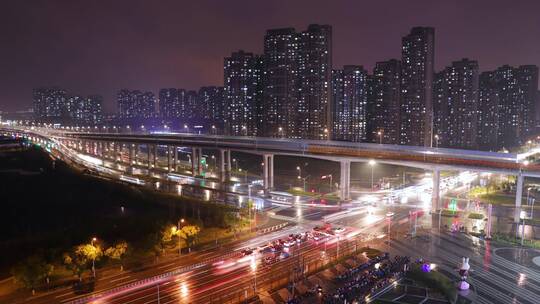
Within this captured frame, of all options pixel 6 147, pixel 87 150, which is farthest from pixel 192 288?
pixel 6 147

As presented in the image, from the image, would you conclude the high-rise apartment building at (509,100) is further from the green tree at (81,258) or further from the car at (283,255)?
the green tree at (81,258)

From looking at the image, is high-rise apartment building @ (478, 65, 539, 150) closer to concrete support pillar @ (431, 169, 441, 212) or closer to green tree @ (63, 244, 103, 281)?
concrete support pillar @ (431, 169, 441, 212)

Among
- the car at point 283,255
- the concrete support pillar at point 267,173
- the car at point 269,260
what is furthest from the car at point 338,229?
the concrete support pillar at point 267,173

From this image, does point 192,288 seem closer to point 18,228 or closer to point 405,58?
point 18,228

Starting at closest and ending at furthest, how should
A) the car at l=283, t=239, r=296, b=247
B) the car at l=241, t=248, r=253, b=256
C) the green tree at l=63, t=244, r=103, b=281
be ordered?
the green tree at l=63, t=244, r=103, b=281 < the car at l=241, t=248, r=253, b=256 < the car at l=283, t=239, r=296, b=247

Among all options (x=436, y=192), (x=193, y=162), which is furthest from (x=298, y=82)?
(x=436, y=192)

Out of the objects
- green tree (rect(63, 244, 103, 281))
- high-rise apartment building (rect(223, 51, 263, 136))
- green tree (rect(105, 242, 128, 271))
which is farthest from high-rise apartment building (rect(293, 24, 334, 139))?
green tree (rect(63, 244, 103, 281))
